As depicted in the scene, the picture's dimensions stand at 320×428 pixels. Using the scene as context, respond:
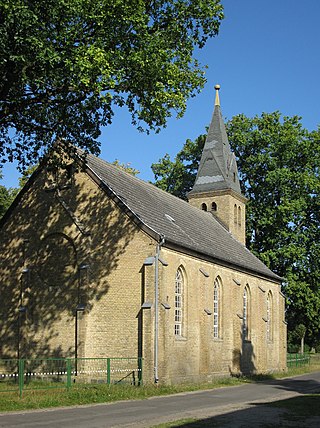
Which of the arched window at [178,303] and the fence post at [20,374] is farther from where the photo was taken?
the arched window at [178,303]

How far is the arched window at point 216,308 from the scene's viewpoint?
31.9 m

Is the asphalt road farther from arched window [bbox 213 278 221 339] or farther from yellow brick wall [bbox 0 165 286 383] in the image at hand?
arched window [bbox 213 278 221 339]

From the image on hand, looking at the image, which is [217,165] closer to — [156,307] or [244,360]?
[244,360]

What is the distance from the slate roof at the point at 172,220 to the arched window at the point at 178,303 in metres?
1.38

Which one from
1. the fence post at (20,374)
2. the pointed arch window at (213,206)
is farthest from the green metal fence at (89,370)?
the pointed arch window at (213,206)

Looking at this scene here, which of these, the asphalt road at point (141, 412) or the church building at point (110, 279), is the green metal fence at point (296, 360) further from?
the asphalt road at point (141, 412)

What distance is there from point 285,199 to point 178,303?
19.2 metres

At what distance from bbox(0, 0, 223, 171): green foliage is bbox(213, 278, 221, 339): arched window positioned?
14.3 m

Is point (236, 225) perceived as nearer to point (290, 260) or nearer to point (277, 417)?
point (290, 260)

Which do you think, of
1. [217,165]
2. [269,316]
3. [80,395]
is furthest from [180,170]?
[80,395]

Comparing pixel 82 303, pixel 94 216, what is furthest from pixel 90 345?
pixel 94 216

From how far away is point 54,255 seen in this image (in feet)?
90.8

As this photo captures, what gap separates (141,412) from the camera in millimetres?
16703

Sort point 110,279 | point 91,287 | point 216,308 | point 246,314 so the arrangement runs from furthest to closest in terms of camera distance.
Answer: point 246,314, point 216,308, point 91,287, point 110,279
